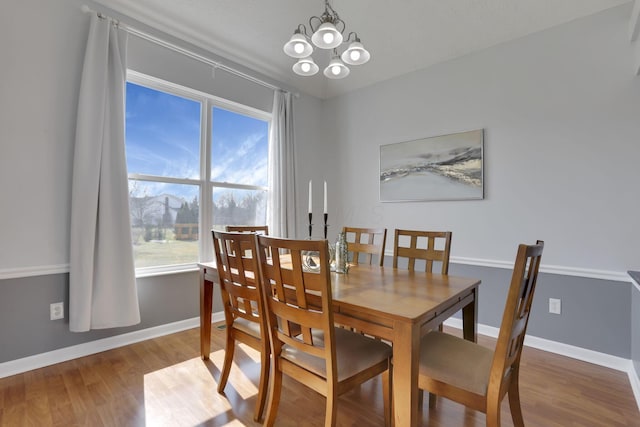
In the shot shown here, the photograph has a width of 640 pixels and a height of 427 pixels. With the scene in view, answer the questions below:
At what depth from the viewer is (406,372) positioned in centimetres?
115

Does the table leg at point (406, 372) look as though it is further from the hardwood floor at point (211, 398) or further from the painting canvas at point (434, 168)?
the painting canvas at point (434, 168)

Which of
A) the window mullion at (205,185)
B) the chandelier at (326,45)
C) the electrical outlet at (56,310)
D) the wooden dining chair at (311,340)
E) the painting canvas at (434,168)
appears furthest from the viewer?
the window mullion at (205,185)

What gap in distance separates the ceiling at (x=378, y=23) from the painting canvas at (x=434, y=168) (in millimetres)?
847

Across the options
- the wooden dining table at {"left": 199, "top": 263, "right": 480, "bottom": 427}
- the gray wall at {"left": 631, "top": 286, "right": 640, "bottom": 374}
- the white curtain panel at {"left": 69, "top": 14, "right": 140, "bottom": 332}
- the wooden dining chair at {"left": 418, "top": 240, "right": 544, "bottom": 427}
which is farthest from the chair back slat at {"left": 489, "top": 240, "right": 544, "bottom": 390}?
the white curtain panel at {"left": 69, "top": 14, "right": 140, "bottom": 332}

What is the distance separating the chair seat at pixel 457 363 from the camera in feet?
4.09

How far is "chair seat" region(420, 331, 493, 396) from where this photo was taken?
4.09 feet

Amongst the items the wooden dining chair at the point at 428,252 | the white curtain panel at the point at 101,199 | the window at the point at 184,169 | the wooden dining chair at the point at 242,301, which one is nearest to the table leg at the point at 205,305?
the wooden dining chair at the point at 242,301

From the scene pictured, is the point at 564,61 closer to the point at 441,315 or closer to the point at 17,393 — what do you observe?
the point at 441,315

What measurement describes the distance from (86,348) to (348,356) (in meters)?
2.16

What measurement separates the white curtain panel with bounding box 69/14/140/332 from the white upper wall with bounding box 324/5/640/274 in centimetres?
265

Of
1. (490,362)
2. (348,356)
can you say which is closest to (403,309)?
(348,356)

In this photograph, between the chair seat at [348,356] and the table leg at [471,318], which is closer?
the chair seat at [348,356]

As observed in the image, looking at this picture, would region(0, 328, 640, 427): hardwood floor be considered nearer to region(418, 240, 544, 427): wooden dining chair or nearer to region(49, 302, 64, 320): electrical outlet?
region(49, 302, 64, 320): electrical outlet

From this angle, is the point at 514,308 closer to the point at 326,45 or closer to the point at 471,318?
the point at 471,318
